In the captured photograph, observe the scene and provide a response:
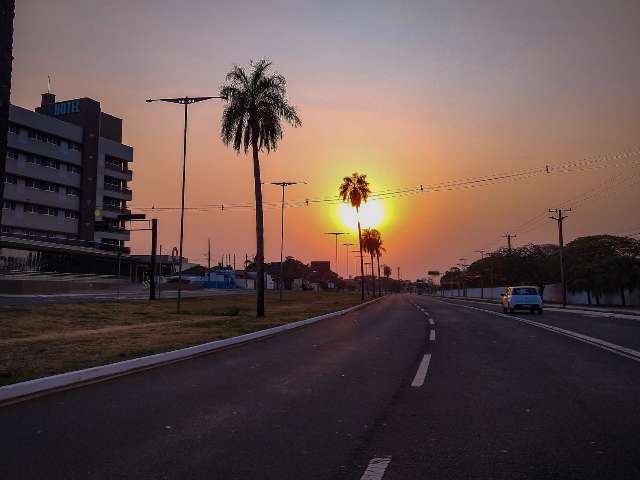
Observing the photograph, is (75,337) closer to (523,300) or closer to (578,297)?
(523,300)

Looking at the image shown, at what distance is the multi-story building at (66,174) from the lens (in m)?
58.2

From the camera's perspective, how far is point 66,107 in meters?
70.6

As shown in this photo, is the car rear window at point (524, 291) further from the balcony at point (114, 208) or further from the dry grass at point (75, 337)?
the balcony at point (114, 208)

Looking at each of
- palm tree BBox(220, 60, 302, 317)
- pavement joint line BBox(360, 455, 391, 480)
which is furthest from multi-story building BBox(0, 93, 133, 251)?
pavement joint line BBox(360, 455, 391, 480)

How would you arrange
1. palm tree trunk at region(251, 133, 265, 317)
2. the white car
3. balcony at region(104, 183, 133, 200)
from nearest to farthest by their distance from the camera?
palm tree trunk at region(251, 133, 265, 317)
the white car
balcony at region(104, 183, 133, 200)

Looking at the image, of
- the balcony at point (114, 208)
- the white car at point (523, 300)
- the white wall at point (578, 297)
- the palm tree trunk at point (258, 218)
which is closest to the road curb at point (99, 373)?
the palm tree trunk at point (258, 218)

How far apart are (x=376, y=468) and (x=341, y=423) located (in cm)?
145

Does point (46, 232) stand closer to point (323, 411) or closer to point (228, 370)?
point (228, 370)

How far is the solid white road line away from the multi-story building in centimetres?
4520

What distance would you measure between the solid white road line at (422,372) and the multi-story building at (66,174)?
4520 cm

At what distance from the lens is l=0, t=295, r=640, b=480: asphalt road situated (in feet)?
14.0

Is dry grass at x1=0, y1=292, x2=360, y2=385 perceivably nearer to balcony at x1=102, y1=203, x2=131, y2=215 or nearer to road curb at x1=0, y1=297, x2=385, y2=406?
road curb at x1=0, y1=297, x2=385, y2=406

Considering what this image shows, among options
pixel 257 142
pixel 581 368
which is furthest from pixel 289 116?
pixel 581 368

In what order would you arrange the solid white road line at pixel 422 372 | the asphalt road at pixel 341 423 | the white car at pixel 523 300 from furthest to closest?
the white car at pixel 523 300 → the solid white road line at pixel 422 372 → the asphalt road at pixel 341 423
